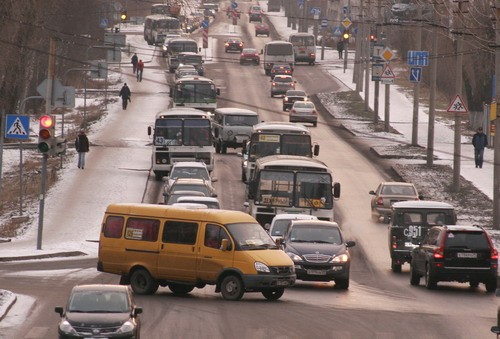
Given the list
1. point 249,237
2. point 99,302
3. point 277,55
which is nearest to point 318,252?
point 249,237

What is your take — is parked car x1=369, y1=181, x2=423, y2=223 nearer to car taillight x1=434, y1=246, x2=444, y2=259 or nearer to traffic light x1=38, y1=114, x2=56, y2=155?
traffic light x1=38, y1=114, x2=56, y2=155

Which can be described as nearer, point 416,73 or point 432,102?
point 432,102

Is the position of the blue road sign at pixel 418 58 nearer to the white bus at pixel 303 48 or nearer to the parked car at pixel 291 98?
the parked car at pixel 291 98

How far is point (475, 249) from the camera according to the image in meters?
30.0

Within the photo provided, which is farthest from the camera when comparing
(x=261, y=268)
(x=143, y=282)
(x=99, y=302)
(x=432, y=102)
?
(x=432, y=102)

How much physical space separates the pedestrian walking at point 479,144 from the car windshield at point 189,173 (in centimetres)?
1415

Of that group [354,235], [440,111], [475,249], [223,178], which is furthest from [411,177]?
[440,111]

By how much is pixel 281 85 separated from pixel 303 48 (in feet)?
67.6

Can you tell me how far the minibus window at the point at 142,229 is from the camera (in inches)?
1122

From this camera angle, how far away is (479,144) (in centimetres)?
5716

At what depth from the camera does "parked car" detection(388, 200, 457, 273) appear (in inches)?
1399

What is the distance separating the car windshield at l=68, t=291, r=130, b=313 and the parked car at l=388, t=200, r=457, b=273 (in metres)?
16.2

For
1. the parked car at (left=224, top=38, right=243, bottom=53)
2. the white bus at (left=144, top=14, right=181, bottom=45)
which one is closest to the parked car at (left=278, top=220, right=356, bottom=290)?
the white bus at (left=144, top=14, right=181, bottom=45)

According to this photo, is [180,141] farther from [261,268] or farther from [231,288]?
[261,268]
